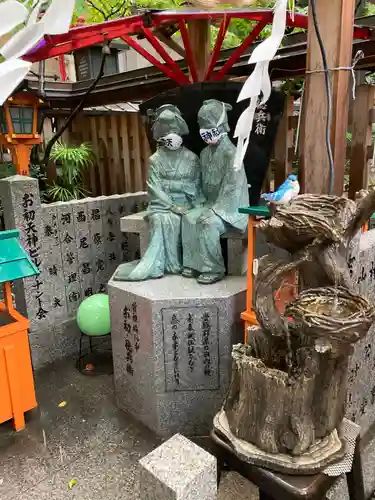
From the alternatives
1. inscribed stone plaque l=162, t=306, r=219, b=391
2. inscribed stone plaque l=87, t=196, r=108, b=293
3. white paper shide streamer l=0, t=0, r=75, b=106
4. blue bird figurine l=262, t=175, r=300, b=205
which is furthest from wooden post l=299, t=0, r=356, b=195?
inscribed stone plaque l=87, t=196, r=108, b=293

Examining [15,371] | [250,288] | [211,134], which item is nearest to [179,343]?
[250,288]

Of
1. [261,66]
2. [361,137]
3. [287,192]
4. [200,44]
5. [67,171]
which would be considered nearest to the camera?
[261,66]

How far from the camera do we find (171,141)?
3760 millimetres

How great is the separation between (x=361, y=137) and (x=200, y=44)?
2180 millimetres

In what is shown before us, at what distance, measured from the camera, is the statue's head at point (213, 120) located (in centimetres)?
349

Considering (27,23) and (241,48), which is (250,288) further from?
(241,48)

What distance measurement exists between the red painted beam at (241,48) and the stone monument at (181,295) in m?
1.28

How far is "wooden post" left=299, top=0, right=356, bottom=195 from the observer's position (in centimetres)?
233

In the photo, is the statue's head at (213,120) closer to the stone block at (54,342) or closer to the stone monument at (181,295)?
the stone monument at (181,295)

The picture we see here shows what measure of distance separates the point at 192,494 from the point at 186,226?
2304mm

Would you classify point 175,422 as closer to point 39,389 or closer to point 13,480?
point 13,480

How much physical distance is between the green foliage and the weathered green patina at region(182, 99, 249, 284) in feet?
11.8

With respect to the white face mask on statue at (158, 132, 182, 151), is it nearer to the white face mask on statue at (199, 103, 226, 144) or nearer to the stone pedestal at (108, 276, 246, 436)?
the white face mask on statue at (199, 103, 226, 144)

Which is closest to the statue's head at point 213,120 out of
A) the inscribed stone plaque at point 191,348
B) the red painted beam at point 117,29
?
the red painted beam at point 117,29
